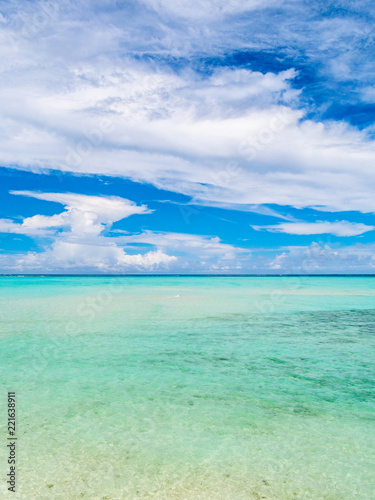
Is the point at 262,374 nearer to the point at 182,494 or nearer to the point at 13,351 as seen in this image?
the point at 182,494

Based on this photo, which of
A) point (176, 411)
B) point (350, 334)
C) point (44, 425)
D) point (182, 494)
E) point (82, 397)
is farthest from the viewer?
point (350, 334)

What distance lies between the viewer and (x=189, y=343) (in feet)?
45.8

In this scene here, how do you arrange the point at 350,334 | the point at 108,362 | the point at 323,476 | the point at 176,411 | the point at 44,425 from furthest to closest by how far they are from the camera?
the point at 350,334
the point at 108,362
the point at 176,411
the point at 44,425
the point at 323,476

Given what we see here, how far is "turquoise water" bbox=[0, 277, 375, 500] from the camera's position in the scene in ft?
16.3

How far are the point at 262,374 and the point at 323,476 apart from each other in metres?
4.73

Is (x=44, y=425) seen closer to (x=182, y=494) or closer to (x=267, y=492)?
(x=182, y=494)

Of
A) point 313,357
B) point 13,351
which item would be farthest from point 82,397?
point 313,357

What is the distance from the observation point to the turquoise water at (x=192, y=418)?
4.96m

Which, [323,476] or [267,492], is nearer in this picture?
[267,492]

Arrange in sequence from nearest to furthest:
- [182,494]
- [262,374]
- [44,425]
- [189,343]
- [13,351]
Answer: [182,494]
[44,425]
[262,374]
[13,351]
[189,343]

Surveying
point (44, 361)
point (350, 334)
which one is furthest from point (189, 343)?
point (350, 334)

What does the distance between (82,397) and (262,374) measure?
4.61 metres

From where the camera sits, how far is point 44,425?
659 centimetres

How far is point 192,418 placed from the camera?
22.8ft
